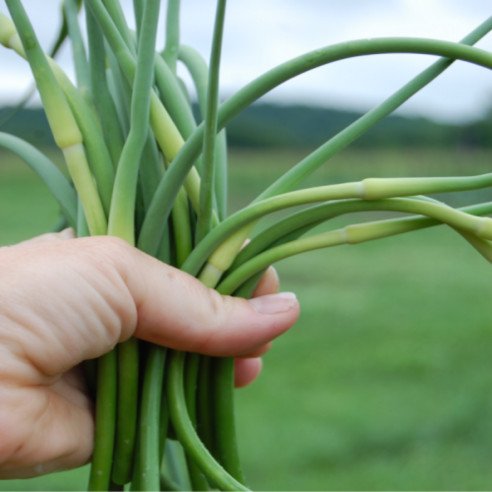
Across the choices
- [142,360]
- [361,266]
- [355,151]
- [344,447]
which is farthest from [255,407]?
[355,151]

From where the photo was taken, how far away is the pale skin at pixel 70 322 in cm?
23

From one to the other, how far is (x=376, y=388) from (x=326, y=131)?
2195mm

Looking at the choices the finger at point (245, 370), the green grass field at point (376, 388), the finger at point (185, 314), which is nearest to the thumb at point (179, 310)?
the finger at point (185, 314)

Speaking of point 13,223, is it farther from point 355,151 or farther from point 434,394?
point 434,394

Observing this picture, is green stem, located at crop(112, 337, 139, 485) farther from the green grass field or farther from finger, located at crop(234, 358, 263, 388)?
the green grass field

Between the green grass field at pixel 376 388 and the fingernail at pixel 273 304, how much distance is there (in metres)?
0.75

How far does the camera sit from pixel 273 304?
11.3 inches

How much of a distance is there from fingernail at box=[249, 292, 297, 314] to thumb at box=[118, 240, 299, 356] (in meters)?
0.02

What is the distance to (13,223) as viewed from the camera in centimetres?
304

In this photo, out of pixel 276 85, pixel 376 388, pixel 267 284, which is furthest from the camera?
pixel 376 388

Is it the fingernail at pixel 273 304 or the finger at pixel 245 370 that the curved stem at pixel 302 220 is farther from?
the finger at pixel 245 370

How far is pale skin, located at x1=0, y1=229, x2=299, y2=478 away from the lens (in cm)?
23

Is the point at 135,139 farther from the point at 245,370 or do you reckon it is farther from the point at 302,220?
the point at 245,370

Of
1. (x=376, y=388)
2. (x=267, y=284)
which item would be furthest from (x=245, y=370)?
(x=376, y=388)
